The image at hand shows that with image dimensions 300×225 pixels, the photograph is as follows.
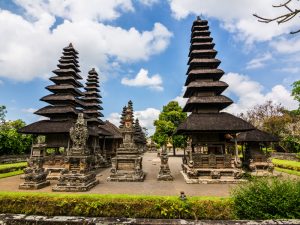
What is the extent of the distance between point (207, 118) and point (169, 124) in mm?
23201

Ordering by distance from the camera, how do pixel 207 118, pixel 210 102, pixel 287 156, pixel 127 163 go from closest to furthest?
pixel 207 118
pixel 210 102
pixel 127 163
pixel 287 156

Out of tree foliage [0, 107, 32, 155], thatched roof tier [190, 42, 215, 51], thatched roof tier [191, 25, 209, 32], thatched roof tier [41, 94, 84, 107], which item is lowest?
tree foliage [0, 107, 32, 155]

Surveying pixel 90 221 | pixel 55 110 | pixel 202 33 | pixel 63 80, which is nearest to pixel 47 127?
pixel 55 110

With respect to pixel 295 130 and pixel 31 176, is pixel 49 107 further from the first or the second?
pixel 295 130

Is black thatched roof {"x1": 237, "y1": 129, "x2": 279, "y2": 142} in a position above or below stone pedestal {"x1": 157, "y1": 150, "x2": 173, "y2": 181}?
above

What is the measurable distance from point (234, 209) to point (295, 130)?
35.9m

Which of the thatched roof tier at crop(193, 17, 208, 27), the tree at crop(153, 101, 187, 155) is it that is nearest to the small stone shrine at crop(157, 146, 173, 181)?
the thatched roof tier at crop(193, 17, 208, 27)

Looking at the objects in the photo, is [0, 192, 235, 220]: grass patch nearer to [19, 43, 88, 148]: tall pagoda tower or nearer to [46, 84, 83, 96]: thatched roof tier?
[19, 43, 88, 148]: tall pagoda tower

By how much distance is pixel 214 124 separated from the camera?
1600cm

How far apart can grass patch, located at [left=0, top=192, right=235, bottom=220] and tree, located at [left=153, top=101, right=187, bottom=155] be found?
103 ft

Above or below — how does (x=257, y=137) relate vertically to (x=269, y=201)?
above

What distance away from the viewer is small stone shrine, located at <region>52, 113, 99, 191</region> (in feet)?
43.0

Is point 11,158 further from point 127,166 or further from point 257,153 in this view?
point 257,153

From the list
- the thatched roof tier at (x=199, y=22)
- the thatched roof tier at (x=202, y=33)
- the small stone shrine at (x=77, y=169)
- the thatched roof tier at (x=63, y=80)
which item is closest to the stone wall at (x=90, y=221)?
the small stone shrine at (x=77, y=169)
